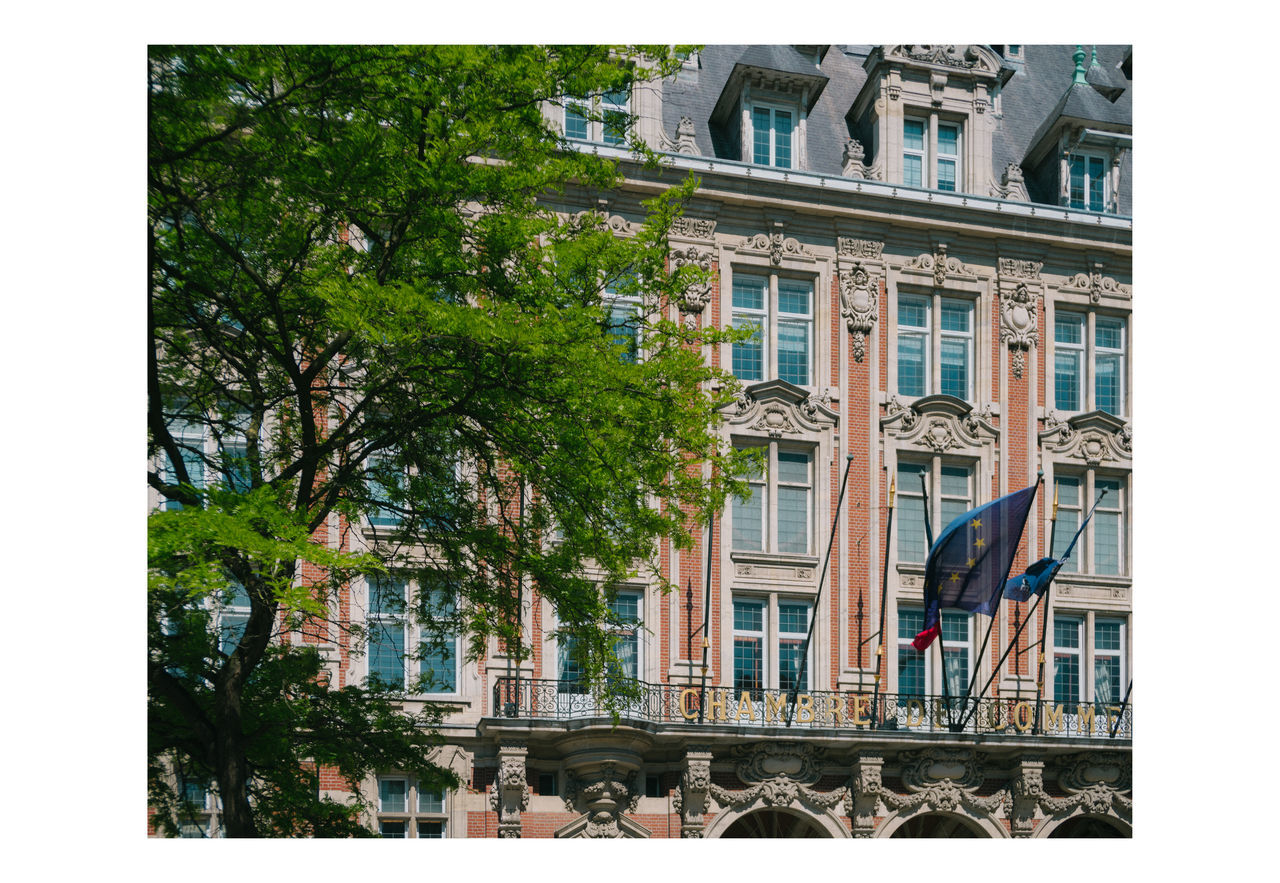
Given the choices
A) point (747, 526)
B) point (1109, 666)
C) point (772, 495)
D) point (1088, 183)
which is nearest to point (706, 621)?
point (747, 526)

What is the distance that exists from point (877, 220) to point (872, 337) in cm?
137

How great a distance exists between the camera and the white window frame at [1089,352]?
49.4ft

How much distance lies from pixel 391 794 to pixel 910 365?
7.27 m

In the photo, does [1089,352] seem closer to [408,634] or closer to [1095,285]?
[1095,285]

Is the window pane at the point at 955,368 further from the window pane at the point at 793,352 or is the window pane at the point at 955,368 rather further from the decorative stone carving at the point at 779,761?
the decorative stone carving at the point at 779,761

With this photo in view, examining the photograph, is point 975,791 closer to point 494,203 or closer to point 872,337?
point 872,337

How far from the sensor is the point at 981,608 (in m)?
14.7

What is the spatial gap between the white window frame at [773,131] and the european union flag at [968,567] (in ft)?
15.0

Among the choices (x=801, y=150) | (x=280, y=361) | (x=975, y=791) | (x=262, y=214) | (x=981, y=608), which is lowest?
(x=975, y=791)

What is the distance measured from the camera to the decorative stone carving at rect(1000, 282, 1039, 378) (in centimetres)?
1556

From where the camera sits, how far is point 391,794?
13.8m

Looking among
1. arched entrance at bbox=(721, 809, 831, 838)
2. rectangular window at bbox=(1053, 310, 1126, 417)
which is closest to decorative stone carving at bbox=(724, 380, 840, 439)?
rectangular window at bbox=(1053, 310, 1126, 417)
